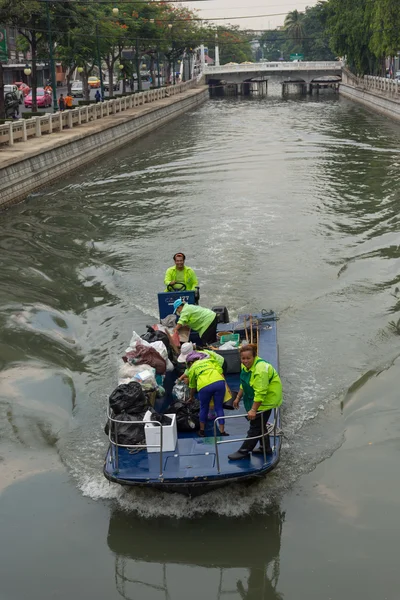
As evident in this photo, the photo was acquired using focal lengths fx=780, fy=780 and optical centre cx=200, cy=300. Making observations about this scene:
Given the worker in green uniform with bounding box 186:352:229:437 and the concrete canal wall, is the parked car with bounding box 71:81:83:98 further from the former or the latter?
the worker in green uniform with bounding box 186:352:229:437

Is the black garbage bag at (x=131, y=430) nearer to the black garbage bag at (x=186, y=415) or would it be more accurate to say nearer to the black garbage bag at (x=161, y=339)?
the black garbage bag at (x=186, y=415)

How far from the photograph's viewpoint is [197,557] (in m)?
9.67

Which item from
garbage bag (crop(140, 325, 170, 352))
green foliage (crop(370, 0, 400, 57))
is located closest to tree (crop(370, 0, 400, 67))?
green foliage (crop(370, 0, 400, 57))

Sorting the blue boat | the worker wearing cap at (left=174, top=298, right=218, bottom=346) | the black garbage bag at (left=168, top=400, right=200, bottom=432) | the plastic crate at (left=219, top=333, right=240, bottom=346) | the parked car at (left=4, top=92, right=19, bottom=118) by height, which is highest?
the parked car at (left=4, top=92, right=19, bottom=118)

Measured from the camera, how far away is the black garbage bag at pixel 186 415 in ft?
36.2

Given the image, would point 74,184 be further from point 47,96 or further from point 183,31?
point 183,31

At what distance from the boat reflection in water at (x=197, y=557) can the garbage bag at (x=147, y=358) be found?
8.47ft

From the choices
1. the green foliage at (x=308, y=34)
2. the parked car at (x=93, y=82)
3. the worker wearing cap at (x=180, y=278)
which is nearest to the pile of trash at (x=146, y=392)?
the worker wearing cap at (x=180, y=278)

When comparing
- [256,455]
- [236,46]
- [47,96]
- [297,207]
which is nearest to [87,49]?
[47,96]

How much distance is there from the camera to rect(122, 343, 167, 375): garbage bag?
40.1ft

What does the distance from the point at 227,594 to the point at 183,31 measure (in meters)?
96.1

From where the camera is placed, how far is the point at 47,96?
61406 mm

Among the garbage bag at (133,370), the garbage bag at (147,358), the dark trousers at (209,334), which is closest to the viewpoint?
the garbage bag at (133,370)

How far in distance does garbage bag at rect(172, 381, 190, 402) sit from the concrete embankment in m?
18.7
